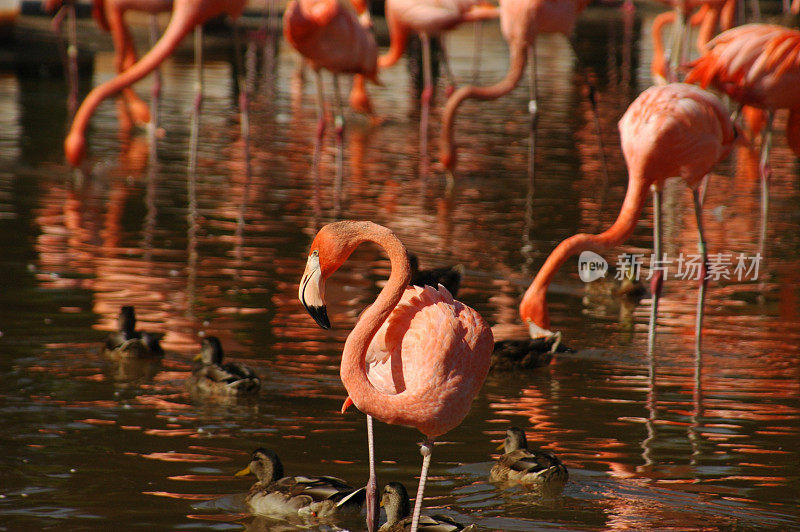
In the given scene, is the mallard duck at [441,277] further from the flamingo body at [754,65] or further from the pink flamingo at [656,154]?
the flamingo body at [754,65]

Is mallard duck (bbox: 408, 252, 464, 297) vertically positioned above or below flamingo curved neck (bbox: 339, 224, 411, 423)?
below

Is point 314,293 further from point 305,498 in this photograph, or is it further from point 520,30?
point 520,30

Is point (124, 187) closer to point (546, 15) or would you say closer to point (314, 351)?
point (546, 15)

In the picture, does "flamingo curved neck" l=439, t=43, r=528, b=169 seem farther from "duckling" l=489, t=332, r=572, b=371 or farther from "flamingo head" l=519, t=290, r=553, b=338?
"duckling" l=489, t=332, r=572, b=371

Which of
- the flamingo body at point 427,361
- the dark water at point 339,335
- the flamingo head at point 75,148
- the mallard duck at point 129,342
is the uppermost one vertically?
the flamingo body at point 427,361

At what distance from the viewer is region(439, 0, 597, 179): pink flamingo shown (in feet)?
36.3

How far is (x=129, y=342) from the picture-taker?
6.41 metres

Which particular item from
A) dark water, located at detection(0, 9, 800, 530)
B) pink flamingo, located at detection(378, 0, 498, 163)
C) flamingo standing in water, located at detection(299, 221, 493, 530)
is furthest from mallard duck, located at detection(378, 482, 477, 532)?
pink flamingo, located at detection(378, 0, 498, 163)

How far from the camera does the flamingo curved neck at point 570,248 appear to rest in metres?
6.82

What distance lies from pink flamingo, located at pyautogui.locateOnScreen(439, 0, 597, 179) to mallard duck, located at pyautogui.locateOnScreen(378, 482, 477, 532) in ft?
22.7

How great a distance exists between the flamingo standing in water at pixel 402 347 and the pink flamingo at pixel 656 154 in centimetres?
234

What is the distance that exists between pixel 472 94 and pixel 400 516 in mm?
7560

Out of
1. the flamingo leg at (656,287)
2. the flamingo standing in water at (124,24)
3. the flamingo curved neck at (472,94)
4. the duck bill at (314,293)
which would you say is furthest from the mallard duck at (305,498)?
the flamingo standing in water at (124,24)

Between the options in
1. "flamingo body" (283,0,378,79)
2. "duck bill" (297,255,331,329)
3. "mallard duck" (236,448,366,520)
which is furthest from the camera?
"flamingo body" (283,0,378,79)
